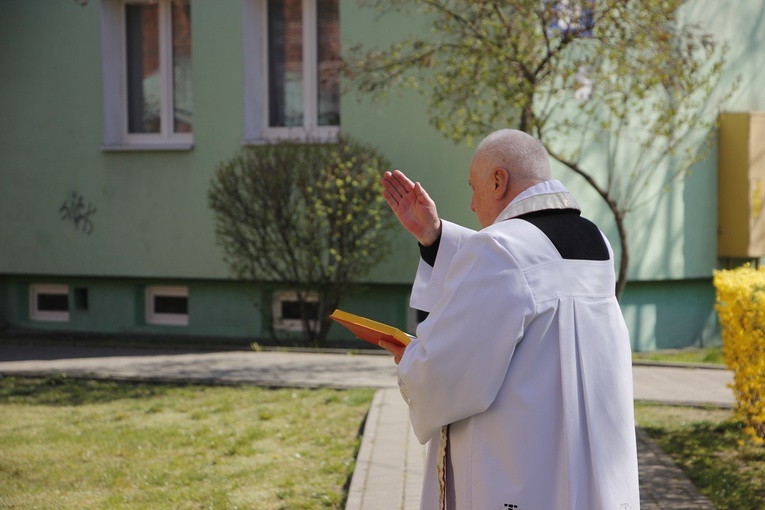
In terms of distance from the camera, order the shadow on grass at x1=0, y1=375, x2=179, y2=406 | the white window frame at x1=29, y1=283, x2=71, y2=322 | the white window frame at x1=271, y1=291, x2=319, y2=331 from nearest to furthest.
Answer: the shadow on grass at x1=0, y1=375, x2=179, y2=406 < the white window frame at x1=271, y1=291, x2=319, y2=331 < the white window frame at x1=29, y1=283, x2=71, y2=322

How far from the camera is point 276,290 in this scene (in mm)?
12758

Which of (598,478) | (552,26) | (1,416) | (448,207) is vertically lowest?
(1,416)

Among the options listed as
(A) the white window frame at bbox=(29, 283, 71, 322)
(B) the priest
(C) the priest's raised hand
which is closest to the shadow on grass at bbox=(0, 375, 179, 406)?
(A) the white window frame at bbox=(29, 283, 71, 322)

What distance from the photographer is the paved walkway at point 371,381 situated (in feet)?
19.9

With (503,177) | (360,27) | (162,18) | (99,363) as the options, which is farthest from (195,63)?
(503,177)

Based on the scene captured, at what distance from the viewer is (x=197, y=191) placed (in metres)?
13.0

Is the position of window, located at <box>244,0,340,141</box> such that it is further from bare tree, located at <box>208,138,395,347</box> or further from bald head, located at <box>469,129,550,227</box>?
bald head, located at <box>469,129,550,227</box>

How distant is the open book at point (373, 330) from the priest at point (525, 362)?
25cm

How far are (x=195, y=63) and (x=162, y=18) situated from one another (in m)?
0.92

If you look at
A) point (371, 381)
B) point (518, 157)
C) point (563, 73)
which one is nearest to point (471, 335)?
point (518, 157)

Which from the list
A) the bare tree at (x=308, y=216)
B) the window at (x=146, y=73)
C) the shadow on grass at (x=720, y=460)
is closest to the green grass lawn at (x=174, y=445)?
the shadow on grass at (x=720, y=460)

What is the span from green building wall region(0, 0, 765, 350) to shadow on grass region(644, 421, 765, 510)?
474 cm

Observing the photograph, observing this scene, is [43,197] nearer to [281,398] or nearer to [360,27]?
[360,27]

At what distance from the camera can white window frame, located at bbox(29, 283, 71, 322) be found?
1405cm
